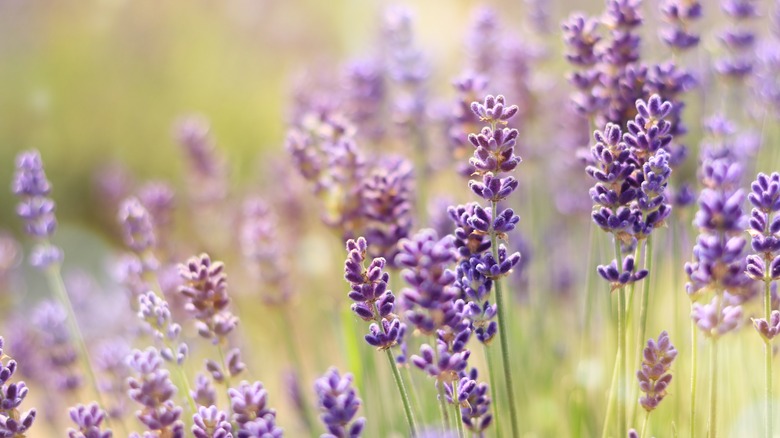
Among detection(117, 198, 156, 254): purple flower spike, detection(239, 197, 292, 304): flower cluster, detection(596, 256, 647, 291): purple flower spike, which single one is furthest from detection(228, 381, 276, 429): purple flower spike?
detection(239, 197, 292, 304): flower cluster

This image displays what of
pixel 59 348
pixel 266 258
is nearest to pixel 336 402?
pixel 266 258

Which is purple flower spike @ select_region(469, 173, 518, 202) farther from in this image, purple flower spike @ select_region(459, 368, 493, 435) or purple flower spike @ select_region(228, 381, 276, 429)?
Result: purple flower spike @ select_region(228, 381, 276, 429)

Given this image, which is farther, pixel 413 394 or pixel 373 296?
pixel 413 394

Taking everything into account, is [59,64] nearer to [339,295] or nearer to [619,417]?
[339,295]

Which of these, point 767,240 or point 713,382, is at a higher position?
point 767,240

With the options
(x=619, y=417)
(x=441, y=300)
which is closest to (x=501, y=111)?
(x=441, y=300)

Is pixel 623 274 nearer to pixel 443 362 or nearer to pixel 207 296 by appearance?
pixel 443 362
